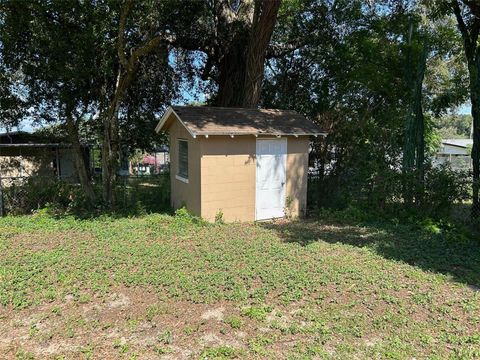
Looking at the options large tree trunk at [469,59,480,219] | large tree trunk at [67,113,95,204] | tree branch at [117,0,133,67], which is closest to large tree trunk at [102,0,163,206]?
tree branch at [117,0,133,67]

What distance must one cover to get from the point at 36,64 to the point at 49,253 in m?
5.61

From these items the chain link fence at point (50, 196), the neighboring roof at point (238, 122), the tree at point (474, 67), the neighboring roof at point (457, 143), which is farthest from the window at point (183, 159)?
the neighboring roof at point (457, 143)

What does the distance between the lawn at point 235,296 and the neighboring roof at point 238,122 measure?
8.03ft

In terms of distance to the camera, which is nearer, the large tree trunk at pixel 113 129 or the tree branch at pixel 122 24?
the tree branch at pixel 122 24

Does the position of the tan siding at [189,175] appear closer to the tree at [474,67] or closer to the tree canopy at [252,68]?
the tree canopy at [252,68]

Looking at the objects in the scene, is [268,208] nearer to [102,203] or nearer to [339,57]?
[102,203]

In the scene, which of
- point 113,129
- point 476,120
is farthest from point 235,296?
point 476,120

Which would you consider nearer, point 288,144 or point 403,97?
point 288,144

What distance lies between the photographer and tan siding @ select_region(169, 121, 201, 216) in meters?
8.37

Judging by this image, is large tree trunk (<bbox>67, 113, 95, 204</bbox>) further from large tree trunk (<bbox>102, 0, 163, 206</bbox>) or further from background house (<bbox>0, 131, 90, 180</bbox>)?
large tree trunk (<bbox>102, 0, 163, 206</bbox>)

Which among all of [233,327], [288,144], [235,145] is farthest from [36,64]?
[233,327]

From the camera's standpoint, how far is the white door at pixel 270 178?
8.89m

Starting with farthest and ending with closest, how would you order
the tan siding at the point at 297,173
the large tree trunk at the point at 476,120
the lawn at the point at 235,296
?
the tan siding at the point at 297,173 → the large tree trunk at the point at 476,120 → the lawn at the point at 235,296

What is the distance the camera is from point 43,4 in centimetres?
839
